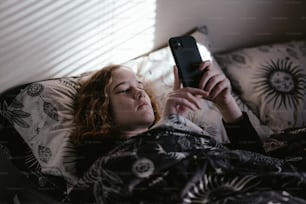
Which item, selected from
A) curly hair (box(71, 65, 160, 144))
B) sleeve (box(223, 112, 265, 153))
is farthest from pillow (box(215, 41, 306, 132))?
curly hair (box(71, 65, 160, 144))

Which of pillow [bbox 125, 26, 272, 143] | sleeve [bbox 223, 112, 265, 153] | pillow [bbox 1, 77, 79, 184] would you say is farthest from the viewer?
pillow [bbox 125, 26, 272, 143]

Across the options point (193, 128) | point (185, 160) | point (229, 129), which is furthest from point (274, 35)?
point (185, 160)

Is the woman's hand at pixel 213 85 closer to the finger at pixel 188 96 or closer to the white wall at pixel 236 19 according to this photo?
the finger at pixel 188 96

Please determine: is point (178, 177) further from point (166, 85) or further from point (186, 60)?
point (166, 85)

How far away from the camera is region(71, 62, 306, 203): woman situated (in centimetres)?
76

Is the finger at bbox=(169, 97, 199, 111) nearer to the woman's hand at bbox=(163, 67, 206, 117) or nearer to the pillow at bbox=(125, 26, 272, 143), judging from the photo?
the woman's hand at bbox=(163, 67, 206, 117)

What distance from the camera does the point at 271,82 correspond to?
129 centimetres

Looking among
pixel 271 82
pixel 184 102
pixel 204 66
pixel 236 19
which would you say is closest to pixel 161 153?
pixel 184 102

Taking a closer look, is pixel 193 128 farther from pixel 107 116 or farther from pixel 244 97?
pixel 244 97

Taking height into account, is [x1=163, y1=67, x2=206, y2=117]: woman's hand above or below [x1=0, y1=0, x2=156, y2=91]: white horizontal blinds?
below

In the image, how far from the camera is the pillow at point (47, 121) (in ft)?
2.97

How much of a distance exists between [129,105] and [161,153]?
18cm

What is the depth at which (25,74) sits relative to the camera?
101 cm

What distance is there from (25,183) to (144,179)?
41 cm
